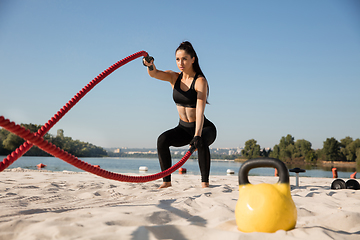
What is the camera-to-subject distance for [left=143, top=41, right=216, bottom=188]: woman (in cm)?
349

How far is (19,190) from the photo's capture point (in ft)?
9.75

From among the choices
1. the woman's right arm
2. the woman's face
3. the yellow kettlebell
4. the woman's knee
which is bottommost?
the yellow kettlebell

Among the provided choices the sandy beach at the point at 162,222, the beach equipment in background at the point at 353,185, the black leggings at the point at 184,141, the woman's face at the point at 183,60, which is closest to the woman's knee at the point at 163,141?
the black leggings at the point at 184,141

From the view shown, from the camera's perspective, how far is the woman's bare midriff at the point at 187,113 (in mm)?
3598

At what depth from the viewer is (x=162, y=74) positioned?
12.5 feet

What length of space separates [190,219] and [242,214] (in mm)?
434

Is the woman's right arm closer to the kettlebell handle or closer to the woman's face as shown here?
the woman's face

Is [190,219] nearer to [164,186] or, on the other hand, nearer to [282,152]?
[164,186]

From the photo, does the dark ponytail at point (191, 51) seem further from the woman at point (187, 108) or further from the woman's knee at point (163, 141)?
the woman's knee at point (163, 141)

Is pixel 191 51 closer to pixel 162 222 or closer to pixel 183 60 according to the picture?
pixel 183 60

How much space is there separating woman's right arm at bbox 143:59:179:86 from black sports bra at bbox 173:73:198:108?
221 millimetres

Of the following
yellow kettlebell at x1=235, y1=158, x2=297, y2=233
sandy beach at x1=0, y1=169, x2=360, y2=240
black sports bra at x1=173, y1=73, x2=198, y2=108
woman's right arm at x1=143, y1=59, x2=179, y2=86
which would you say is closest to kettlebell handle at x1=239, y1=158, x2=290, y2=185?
yellow kettlebell at x1=235, y1=158, x2=297, y2=233

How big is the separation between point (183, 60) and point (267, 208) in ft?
8.59

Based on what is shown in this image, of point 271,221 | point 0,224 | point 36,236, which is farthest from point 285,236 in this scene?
point 0,224
